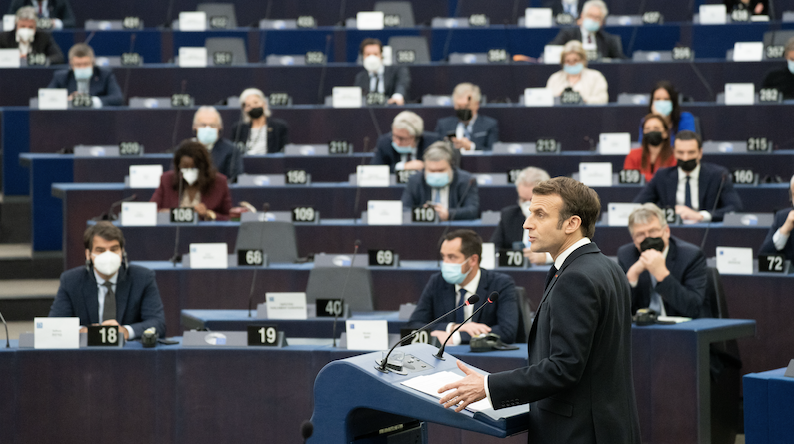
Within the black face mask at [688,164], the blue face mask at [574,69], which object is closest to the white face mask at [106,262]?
the black face mask at [688,164]

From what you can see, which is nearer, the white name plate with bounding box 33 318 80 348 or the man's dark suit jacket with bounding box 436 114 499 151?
the white name plate with bounding box 33 318 80 348

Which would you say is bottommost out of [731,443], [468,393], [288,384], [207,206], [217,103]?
[731,443]

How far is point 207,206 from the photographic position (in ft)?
18.3

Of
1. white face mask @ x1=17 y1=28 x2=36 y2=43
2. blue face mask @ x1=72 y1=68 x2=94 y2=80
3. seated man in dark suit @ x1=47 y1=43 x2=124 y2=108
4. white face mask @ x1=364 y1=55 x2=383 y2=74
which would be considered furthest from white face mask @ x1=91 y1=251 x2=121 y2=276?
white face mask @ x1=17 y1=28 x2=36 y2=43

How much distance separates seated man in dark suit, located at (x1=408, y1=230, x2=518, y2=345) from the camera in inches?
150

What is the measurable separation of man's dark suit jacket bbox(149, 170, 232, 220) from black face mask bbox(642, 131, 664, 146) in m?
2.46

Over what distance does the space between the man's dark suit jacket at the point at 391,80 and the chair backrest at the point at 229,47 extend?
3.52 ft

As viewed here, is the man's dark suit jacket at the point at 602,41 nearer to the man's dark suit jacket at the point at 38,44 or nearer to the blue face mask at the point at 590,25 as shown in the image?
the blue face mask at the point at 590,25

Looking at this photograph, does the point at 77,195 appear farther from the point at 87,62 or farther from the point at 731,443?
the point at 731,443

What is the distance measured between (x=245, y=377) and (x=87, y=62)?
4.21m

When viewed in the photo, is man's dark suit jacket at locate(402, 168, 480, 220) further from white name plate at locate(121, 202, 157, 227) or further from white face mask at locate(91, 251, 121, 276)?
white face mask at locate(91, 251, 121, 276)

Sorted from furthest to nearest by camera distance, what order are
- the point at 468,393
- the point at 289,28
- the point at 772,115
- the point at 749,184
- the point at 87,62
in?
the point at 289,28 → the point at 87,62 → the point at 772,115 → the point at 749,184 → the point at 468,393

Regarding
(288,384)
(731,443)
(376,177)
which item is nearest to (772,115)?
Answer: (376,177)

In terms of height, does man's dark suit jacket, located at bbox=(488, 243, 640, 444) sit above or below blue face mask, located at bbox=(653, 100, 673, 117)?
below
